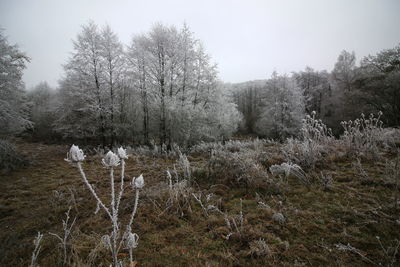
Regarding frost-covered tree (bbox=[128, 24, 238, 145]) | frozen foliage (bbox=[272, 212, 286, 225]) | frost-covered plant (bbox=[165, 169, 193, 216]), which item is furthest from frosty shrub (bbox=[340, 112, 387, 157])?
frost-covered tree (bbox=[128, 24, 238, 145])

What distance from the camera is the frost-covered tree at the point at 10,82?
26.7 feet

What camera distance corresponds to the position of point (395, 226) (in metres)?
2.14

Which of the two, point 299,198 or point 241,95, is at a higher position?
point 241,95

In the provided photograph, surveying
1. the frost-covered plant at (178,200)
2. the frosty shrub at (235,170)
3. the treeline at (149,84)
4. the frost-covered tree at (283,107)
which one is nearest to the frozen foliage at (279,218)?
the frosty shrub at (235,170)

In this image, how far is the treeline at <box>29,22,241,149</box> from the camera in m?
13.1

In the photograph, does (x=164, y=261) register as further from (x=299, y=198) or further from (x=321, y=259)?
(x=299, y=198)

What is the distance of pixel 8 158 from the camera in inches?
307

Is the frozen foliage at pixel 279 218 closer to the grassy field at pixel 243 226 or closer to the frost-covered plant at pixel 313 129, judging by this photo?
the grassy field at pixel 243 226

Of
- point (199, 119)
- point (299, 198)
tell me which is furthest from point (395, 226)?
point (199, 119)

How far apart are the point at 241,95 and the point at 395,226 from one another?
49.6m

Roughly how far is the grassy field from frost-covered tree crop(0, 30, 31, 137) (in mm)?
6316

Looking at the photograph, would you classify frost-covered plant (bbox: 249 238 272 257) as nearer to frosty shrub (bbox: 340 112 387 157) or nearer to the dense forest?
frosty shrub (bbox: 340 112 387 157)

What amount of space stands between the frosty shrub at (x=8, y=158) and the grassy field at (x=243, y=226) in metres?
4.56

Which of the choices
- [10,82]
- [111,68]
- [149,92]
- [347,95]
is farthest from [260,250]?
[347,95]
